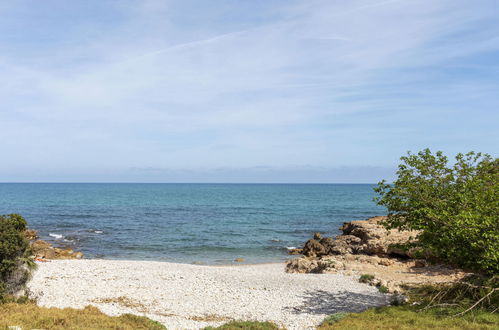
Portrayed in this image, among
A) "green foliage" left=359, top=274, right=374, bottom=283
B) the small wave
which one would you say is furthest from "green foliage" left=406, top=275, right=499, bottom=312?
the small wave

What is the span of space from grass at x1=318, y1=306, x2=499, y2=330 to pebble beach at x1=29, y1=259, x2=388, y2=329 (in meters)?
1.45

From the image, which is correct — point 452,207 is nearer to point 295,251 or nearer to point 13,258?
point 13,258

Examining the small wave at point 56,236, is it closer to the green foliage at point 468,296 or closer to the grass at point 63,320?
the grass at point 63,320

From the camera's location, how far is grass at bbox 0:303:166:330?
12539 mm

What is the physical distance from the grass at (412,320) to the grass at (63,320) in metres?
7.09

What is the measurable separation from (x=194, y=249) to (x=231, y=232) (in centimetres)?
1261

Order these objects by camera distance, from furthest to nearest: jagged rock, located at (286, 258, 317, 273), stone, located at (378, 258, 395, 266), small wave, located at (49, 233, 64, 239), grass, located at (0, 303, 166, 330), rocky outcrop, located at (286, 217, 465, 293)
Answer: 1. small wave, located at (49, 233, 64, 239)
2. jagged rock, located at (286, 258, 317, 273)
3. stone, located at (378, 258, 395, 266)
4. rocky outcrop, located at (286, 217, 465, 293)
5. grass, located at (0, 303, 166, 330)

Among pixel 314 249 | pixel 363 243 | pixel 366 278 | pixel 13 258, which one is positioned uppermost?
pixel 13 258

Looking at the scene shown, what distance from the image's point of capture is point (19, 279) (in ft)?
54.7

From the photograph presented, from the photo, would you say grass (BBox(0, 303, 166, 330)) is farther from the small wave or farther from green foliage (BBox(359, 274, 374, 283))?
the small wave

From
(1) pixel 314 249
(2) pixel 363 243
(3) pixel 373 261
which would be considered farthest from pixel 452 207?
(1) pixel 314 249

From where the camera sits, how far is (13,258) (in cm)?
1650

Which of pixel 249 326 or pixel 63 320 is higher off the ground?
pixel 63 320

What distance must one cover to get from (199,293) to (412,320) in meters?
11.3
